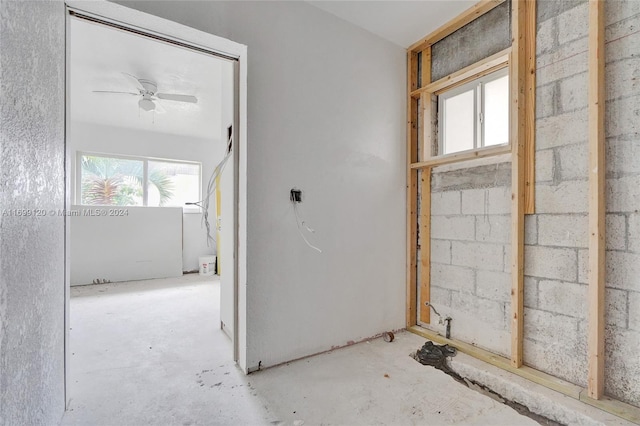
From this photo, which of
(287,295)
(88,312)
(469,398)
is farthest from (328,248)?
(88,312)

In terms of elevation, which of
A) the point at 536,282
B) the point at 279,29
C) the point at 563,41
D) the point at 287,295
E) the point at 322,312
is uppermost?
the point at 279,29

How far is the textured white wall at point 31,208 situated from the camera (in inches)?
32.6

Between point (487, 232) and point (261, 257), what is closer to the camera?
point (261, 257)

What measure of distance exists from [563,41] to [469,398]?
2.19 meters

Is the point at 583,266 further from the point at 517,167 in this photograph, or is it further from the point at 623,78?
the point at 623,78

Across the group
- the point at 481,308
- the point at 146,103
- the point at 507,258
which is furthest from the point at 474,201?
the point at 146,103

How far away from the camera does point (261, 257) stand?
2.01 m

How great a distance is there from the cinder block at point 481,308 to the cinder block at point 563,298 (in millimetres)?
287

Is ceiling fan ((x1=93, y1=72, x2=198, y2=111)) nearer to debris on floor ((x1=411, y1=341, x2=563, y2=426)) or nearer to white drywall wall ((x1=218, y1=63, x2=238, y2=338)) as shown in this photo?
white drywall wall ((x1=218, y1=63, x2=238, y2=338))

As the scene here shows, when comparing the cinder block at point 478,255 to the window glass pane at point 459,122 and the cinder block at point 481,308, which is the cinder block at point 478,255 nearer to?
the cinder block at point 481,308

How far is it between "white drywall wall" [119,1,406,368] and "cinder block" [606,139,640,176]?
1372mm

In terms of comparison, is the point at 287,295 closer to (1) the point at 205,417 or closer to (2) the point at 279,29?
(1) the point at 205,417

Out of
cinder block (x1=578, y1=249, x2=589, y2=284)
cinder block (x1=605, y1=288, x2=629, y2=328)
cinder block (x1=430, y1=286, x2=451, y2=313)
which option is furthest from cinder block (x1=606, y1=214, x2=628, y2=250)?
cinder block (x1=430, y1=286, x2=451, y2=313)

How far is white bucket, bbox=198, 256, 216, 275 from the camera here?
5203 millimetres
